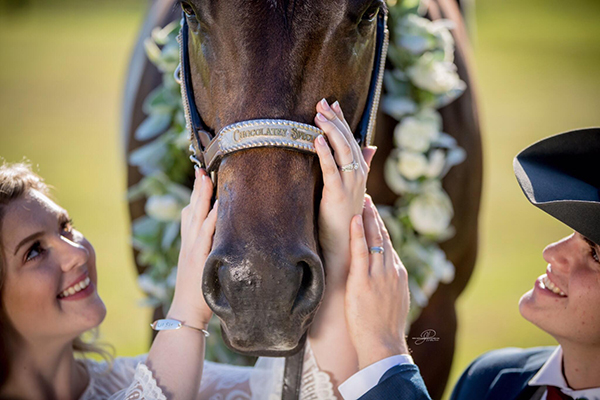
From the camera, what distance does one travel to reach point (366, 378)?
1521mm

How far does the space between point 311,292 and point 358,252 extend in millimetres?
192

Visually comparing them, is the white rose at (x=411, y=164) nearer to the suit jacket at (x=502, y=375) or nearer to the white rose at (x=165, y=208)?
the suit jacket at (x=502, y=375)

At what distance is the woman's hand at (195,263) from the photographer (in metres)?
1.66

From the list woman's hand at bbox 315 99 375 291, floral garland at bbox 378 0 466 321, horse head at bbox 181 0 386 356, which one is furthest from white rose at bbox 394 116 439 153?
woman's hand at bbox 315 99 375 291

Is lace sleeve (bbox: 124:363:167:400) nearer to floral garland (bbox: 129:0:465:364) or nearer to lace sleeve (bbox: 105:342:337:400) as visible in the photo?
lace sleeve (bbox: 105:342:337:400)

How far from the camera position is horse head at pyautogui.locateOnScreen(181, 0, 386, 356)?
55.5 inches

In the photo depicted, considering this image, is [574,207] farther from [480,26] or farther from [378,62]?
[480,26]

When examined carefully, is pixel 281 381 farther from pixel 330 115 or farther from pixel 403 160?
pixel 403 160

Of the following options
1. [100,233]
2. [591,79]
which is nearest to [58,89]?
[100,233]

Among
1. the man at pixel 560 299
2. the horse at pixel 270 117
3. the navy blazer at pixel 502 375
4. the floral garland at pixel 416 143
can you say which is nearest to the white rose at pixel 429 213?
the floral garland at pixel 416 143

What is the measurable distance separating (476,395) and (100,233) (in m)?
7.25

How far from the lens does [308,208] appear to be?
5.03 ft

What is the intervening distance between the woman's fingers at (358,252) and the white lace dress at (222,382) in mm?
329

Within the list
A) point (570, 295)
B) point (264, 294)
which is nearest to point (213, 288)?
point (264, 294)
